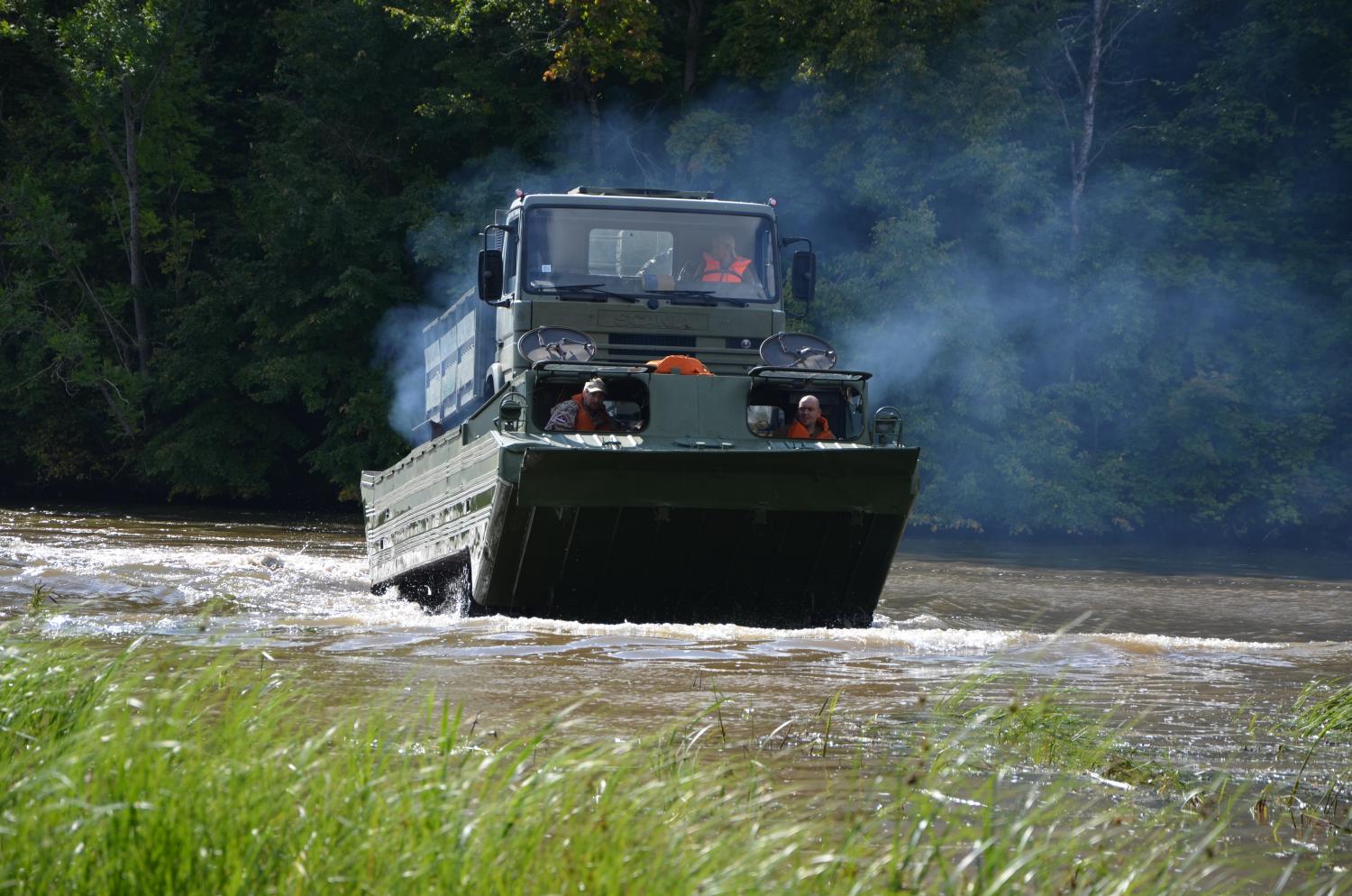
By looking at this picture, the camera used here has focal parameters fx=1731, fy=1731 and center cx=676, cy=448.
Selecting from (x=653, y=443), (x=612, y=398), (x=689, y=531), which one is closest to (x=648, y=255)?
(x=612, y=398)

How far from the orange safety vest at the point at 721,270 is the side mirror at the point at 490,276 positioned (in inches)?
63.5

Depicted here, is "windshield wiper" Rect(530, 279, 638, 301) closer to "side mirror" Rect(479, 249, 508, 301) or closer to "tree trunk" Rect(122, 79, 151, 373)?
"side mirror" Rect(479, 249, 508, 301)

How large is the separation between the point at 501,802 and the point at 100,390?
108 feet

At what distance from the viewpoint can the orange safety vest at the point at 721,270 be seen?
13820mm

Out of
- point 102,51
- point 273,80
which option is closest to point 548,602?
point 102,51

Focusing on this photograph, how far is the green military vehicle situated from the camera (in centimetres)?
1093

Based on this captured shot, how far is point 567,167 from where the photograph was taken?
3186cm

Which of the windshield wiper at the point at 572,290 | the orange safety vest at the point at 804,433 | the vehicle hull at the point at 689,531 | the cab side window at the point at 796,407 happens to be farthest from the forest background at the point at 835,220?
the vehicle hull at the point at 689,531

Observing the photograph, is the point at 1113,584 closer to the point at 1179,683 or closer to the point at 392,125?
the point at 1179,683

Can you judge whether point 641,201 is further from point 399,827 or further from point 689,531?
point 399,827

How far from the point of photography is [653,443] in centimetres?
1140

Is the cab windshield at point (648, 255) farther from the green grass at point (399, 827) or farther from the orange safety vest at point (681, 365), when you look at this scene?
the green grass at point (399, 827)

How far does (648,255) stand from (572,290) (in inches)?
28.1

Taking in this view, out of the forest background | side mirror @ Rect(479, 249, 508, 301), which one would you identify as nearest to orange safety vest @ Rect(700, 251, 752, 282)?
side mirror @ Rect(479, 249, 508, 301)
